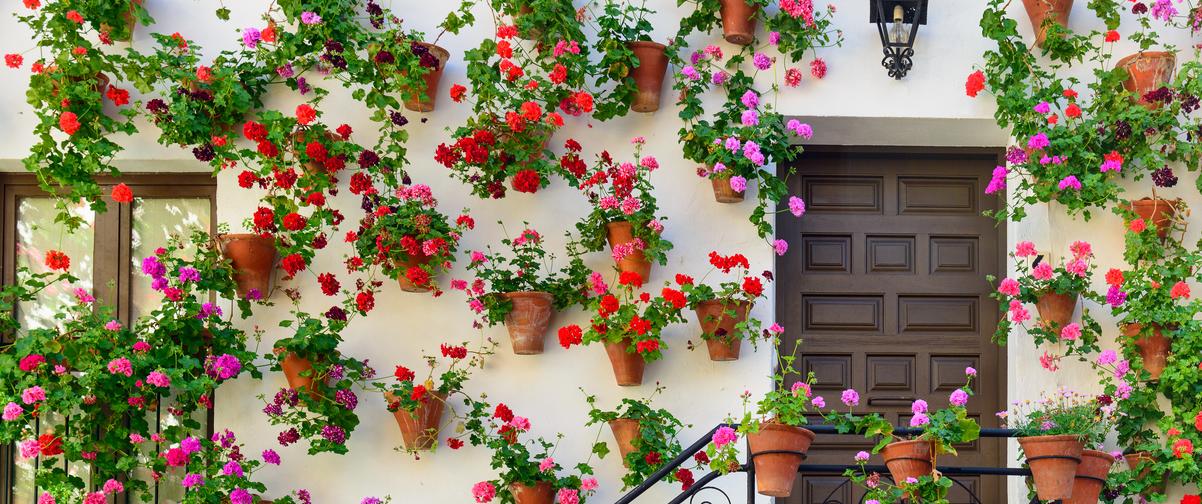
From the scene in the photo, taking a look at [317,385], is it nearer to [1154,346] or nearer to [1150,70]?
[1154,346]

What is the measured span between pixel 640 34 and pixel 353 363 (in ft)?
6.36

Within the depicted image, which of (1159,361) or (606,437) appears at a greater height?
(1159,361)

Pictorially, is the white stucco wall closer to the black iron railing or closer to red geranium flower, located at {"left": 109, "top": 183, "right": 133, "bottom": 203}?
red geranium flower, located at {"left": 109, "top": 183, "right": 133, "bottom": 203}

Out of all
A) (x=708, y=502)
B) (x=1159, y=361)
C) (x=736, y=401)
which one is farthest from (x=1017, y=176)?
(x=708, y=502)

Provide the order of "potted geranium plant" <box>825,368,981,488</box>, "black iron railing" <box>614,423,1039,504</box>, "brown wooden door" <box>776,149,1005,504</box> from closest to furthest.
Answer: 1. "potted geranium plant" <box>825,368,981,488</box>
2. "black iron railing" <box>614,423,1039,504</box>
3. "brown wooden door" <box>776,149,1005,504</box>

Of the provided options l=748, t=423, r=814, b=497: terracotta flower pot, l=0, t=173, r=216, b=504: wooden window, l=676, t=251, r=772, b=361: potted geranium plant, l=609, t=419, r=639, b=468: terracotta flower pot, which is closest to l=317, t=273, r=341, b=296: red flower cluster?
l=0, t=173, r=216, b=504: wooden window

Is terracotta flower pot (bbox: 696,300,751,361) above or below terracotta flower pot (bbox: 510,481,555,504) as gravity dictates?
above

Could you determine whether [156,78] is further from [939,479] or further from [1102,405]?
[1102,405]

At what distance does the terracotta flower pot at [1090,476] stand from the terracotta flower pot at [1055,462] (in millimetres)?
115

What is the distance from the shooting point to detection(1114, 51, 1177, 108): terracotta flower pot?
5.84 metres

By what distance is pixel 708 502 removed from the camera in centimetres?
566

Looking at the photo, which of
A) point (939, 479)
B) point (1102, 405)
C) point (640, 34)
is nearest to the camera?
point (939, 479)

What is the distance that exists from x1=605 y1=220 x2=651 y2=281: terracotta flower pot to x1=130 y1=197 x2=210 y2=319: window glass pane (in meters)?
1.95

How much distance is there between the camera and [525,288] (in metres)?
5.88
